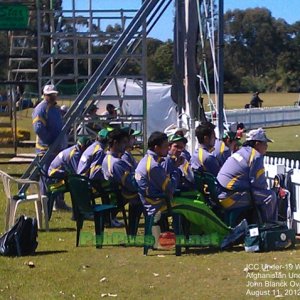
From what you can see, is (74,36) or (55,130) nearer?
(55,130)

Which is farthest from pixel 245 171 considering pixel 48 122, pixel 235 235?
pixel 48 122

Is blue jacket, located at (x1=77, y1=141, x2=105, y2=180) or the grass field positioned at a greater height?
blue jacket, located at (x1=77, y1=141, x2=105, y2=180)

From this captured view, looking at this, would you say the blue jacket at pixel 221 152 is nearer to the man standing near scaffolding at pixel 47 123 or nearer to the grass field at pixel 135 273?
the grass field at pixel 135 273

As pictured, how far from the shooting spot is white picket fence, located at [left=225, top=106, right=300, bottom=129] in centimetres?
3738

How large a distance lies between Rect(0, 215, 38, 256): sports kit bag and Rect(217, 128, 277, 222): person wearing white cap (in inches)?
91.6

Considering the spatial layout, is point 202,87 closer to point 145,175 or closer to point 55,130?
point 55,130

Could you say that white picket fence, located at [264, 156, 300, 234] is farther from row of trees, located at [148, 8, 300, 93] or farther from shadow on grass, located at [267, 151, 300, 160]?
row of trees, located at [148, 8, 300, 93]

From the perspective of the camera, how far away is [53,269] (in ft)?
31.5

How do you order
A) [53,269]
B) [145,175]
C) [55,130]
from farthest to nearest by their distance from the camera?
[55,130] → [145,175] → [53,269]

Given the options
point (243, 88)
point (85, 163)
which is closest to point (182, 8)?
point (85, 163)

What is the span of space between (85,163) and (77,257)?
2.38 metres

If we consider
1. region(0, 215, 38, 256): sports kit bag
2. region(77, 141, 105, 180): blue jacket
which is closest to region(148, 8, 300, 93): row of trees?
region(77, 141, 105, 180): blue jacket

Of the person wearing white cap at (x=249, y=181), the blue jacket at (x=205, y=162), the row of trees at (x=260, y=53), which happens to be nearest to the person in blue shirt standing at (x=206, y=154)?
the blue jacket at (x=205, y=162)

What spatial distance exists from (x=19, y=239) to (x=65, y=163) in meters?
2.82
